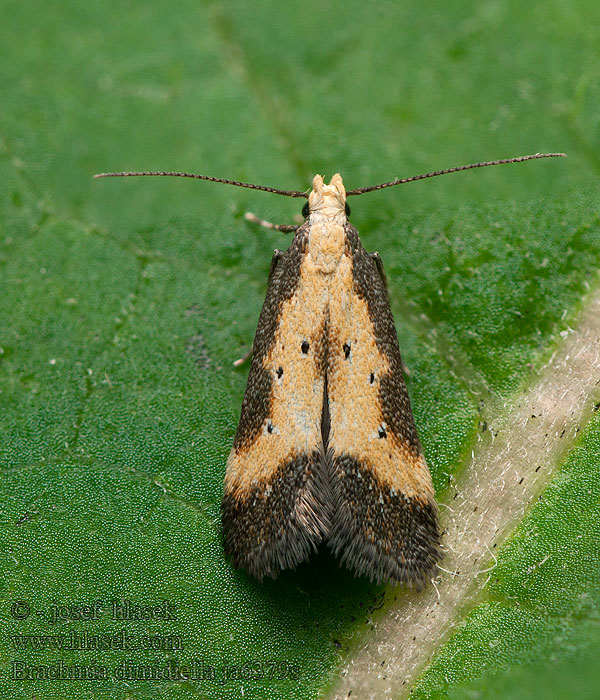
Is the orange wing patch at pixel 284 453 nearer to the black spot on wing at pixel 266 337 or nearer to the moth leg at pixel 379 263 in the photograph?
the black spot on wing at pixel 266 337

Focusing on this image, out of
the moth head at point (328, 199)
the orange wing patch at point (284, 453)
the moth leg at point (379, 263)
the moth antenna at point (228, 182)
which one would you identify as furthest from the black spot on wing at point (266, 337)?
the moth leg at point (379, 263)

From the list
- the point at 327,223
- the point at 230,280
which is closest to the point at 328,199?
the point at 327,223

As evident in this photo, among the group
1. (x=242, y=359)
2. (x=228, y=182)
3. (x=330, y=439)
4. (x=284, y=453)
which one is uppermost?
(x=228, y=182)

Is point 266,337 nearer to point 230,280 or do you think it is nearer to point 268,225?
point 230,280

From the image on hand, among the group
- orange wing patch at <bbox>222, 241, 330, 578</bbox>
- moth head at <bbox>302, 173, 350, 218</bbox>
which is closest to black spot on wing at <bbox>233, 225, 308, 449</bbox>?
orange wing patch at <bbox>222, 241, 330, 578</bbox>

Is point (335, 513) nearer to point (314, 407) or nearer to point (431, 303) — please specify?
point (314, 407)

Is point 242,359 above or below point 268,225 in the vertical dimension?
below

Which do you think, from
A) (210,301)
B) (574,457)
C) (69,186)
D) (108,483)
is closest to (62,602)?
(108,483)
